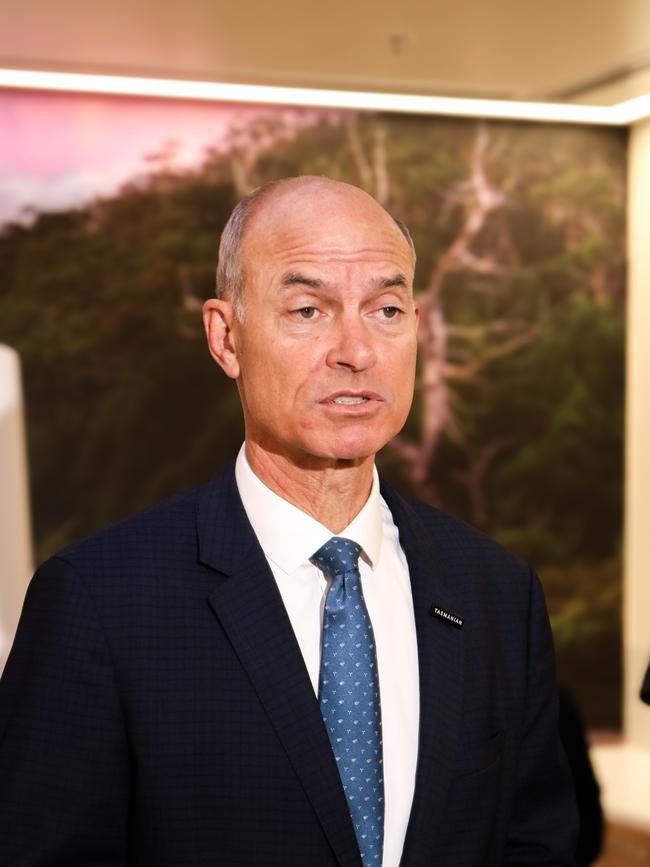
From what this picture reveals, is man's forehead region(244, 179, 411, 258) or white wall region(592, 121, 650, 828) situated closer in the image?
man's forehead region(244, 179, 411, 258)

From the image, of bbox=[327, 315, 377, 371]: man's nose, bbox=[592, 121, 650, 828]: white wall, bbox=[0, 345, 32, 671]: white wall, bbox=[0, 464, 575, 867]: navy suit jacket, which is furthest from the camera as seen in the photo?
bbox=[592, 121, 650, 828]: white wall

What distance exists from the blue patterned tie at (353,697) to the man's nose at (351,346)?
221mm

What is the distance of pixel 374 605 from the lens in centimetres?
140

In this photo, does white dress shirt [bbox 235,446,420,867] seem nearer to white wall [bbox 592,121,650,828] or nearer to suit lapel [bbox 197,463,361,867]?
suit lapel [bbox 197,463,361,867]

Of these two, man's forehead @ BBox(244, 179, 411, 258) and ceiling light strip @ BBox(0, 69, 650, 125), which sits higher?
ceiling light strip @ BBox(0, 69, 650, 125)

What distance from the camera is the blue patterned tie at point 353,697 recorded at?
127 cm

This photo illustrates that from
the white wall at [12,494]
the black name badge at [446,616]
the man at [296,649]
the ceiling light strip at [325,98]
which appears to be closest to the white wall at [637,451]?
the ceiling light strip at [325,98]

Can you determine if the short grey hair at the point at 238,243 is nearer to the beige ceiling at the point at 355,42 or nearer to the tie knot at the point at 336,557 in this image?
the tie knot at the point at 336,557

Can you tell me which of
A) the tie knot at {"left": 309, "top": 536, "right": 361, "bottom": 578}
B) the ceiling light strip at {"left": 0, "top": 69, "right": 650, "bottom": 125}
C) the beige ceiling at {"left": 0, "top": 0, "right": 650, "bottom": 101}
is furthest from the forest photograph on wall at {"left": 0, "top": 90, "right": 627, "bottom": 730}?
the tie knot at {"left": 309, "top": 536, "right": 361, "bottom": 578}

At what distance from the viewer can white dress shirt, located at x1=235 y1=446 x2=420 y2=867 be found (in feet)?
4.33

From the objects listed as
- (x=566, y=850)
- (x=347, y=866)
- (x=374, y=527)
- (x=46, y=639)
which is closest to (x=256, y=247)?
(x=374, y=527)

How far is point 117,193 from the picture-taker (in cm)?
494

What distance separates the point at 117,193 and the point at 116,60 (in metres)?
0.63

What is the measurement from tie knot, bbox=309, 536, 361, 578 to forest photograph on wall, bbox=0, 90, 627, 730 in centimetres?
369
